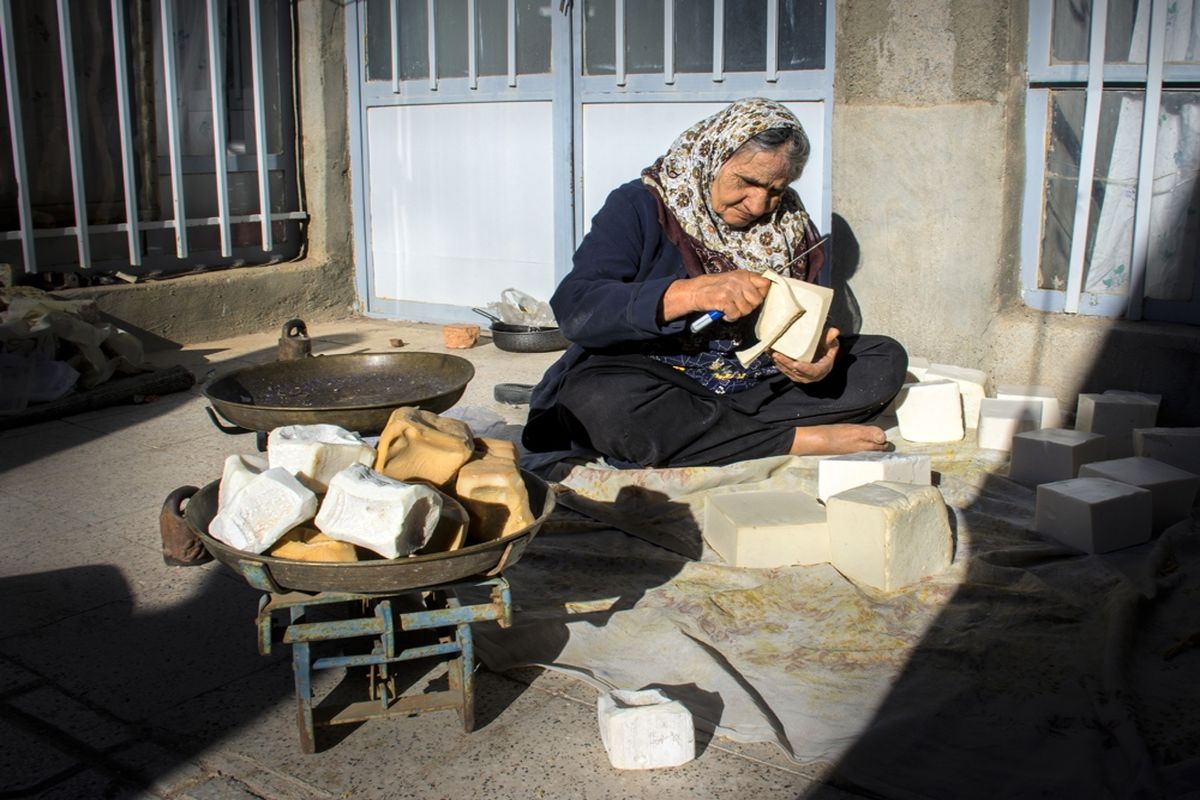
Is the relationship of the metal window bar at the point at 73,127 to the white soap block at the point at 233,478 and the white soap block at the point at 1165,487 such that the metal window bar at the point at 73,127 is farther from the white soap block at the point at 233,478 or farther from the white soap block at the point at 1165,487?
the white soap block at the point at 1165,487

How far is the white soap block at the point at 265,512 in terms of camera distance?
2234mm

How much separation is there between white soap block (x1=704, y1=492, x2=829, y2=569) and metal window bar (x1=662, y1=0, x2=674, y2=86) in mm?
3052

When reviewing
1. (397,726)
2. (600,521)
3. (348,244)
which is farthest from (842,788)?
(348,244)

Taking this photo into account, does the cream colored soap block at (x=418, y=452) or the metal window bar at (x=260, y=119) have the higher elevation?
the metal window bar at (x=260, y=119)

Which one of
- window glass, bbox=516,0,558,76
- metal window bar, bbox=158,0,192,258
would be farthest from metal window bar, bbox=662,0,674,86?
metal window bar, bbox=158,0,192,258

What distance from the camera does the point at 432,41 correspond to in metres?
6.62

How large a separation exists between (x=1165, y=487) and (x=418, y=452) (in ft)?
7.76

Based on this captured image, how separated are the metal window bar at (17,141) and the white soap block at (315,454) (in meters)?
4.04

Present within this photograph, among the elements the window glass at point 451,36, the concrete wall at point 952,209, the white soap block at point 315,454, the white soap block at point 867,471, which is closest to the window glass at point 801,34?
the concrete wall at point 952,209

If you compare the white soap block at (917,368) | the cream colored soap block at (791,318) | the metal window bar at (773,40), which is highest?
the metal window bar at (773,40)

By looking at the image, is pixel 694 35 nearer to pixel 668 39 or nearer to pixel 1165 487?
pixel 668 39

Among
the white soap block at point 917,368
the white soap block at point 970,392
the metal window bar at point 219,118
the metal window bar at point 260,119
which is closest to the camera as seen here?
the white soap block at point 970,392

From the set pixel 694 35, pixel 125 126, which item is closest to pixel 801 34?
pixel 694 35

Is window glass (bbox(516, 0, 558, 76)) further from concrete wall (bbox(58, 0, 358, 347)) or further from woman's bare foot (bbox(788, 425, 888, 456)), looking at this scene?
woman's bare foot (bbox(788, 425, 888, 456))
